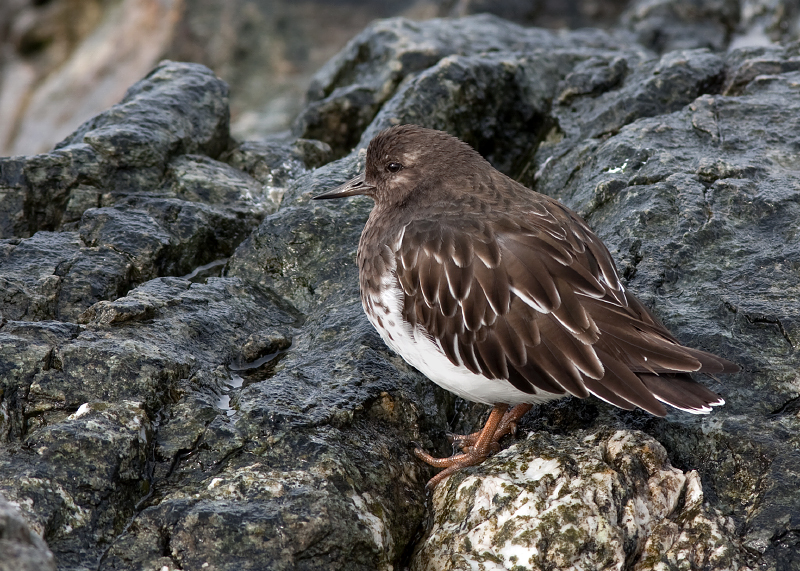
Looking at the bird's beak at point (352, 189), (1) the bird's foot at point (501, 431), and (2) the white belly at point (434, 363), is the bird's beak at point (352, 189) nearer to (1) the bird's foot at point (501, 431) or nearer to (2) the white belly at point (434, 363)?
(2) the white belly at point (434, 363)

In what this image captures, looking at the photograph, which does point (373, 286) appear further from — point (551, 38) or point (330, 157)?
point (551, 38)

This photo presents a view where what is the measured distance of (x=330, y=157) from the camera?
21.4 ft

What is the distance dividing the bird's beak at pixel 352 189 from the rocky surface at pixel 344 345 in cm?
34

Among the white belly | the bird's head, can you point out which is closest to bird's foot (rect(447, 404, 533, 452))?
the white belly

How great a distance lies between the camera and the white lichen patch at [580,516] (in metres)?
3.29

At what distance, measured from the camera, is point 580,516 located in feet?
10.9

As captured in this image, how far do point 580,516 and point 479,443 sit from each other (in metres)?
0.77

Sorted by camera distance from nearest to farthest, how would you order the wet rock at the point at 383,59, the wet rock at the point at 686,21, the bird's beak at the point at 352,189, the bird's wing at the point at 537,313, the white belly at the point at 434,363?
1. the bird's wing at the point at 537,313
2. the white belly at the point at 434,363
3. the bird's beak at the point at 352,189
4. the wet rock at the point at 383,59
5. the wet rock at the point at 686,21

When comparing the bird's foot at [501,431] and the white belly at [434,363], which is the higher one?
the white belly at [434,363]

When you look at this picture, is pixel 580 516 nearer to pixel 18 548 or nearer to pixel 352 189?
pixel 18 548

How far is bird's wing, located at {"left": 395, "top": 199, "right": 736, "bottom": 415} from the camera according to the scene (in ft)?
11.7

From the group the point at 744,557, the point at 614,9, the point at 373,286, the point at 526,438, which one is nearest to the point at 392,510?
the point at 526,438

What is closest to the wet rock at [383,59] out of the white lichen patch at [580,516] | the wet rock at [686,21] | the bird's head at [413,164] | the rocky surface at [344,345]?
the rocky surface at [344,345]

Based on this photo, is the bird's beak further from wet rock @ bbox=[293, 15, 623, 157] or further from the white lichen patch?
wet rock @ bbox=[293, 15, 623, 157]
